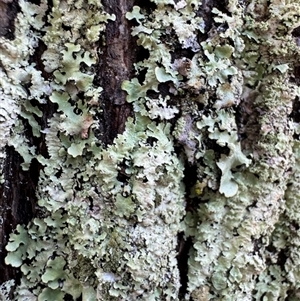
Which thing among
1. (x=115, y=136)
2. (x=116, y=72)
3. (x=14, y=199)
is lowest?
(x=14, y=199)

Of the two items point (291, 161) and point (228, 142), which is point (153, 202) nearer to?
point (228, 142)

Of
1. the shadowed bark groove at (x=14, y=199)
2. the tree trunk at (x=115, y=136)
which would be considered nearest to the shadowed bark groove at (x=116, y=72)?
the tree trunk at (x=115, y=136)

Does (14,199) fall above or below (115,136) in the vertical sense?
below

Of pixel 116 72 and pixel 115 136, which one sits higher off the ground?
pixel 116 72

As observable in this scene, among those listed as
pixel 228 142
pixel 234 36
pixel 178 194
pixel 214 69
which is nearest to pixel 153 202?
pixel 178 194

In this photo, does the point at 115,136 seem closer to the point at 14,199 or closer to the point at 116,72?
the point at 116,72

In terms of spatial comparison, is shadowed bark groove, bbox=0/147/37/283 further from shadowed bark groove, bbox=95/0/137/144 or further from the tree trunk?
shadowed bark groove, bbox=95/0/137/144

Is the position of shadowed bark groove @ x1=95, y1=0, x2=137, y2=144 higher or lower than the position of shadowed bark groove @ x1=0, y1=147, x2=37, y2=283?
higher

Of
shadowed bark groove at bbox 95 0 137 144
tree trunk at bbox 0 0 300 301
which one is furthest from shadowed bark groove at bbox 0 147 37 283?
shadowed bark groove at bbox 95 0 137 144

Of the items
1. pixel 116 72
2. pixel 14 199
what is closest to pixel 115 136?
pixel 116 72
